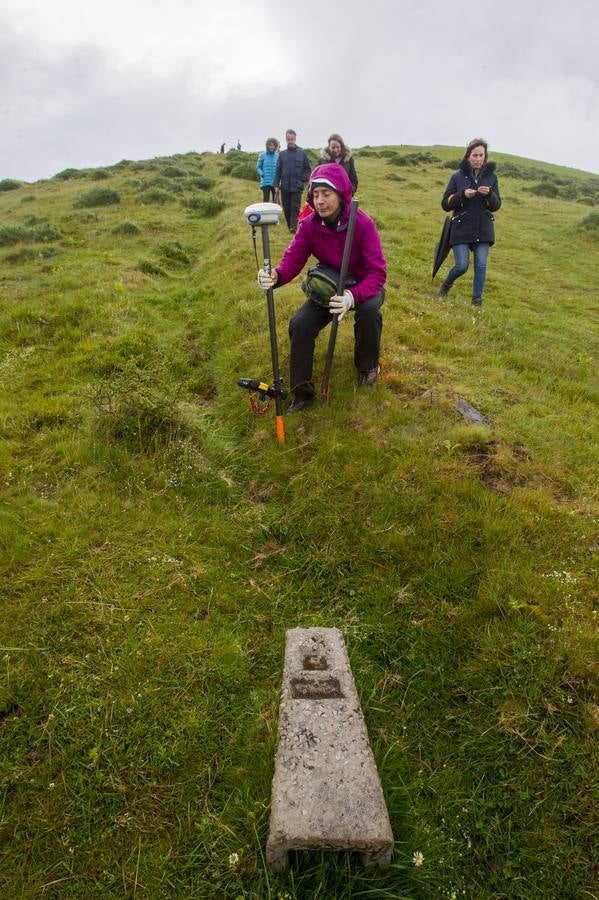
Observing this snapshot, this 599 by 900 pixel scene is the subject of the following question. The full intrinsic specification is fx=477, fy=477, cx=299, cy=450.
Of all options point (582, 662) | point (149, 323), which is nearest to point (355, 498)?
point (582, 662)

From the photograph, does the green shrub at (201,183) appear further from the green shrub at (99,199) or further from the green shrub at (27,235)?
the green shrub at (27,235)

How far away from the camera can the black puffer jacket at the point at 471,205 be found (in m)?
8.35

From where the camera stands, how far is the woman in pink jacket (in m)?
4.97

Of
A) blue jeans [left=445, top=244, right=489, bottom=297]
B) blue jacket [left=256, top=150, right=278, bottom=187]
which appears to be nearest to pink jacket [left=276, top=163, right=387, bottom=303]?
blue jeans [left=445, top=244, right=489, bottom=297]

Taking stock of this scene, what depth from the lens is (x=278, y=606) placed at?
402cm

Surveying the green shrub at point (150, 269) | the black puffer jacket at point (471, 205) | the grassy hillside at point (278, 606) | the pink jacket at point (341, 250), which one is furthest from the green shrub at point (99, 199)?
the pink jacket at point (341, 250)

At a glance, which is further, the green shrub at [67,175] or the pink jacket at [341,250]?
the green shrub at [67,175]

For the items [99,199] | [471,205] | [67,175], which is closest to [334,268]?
[471,205]

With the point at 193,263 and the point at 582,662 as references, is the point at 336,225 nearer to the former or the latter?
the point at 582,662

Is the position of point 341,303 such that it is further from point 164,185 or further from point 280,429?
point 164,185

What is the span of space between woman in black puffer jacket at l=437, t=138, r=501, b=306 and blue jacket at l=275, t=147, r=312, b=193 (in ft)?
18.5

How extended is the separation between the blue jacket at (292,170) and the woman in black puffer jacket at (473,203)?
18.5ft

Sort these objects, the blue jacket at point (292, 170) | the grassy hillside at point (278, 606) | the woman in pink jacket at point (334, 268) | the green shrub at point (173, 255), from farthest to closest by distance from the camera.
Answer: the green shrub at point (173, 255) → the blue jacket at point (292, 170) → the woman in pink jacket at point (334, 268) → the grassy hillside at point (278, 606)

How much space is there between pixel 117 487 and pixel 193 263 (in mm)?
11337
